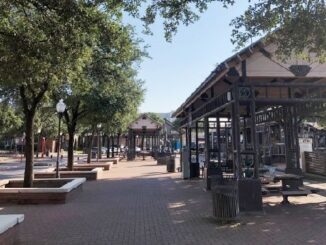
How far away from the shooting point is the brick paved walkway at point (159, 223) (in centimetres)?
798

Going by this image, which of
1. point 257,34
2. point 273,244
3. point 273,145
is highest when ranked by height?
point 257,34

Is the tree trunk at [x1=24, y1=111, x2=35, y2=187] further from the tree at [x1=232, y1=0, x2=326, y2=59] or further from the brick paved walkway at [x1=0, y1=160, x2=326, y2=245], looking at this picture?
the tree at [x1=232, y1=0, x2=326, y2=59]

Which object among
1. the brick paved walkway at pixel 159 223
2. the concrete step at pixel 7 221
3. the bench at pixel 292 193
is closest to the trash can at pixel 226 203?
the brick paved walkway at pixel 159 223

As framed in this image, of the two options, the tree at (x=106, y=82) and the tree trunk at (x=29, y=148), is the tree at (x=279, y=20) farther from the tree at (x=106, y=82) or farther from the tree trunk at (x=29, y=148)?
the tree trunk at (x=29, y=148)

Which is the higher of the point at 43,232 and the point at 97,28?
the point at 97,28

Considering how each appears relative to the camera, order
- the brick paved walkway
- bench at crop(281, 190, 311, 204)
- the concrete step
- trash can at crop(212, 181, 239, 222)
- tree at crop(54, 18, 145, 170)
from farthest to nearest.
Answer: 1. tree at crop(54, 18, 145, 170)
2. bench at crop(281, 190, 311, 204)
3. trash can at crop(212, 181, 239, 222)
4. the brick paved walkway
5. the concrete step

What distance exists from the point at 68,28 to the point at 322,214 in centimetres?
706

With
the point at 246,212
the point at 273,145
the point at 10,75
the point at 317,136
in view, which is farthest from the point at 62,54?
the point at 317,136

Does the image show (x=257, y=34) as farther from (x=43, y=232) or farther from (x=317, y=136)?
(x=317, y=136)

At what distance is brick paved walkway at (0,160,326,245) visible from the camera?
798 cm

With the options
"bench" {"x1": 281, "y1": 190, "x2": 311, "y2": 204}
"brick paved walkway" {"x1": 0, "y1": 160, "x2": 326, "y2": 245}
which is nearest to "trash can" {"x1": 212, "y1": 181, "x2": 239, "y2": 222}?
"brick paved walkway" {"x1": 0, "y1": 160, "x2": 326, "y2": 245}

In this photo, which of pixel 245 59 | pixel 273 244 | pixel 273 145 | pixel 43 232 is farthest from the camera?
pixel 273 145

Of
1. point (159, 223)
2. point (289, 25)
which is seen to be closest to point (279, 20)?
point (289, 25)

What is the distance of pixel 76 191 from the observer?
14656 mm
